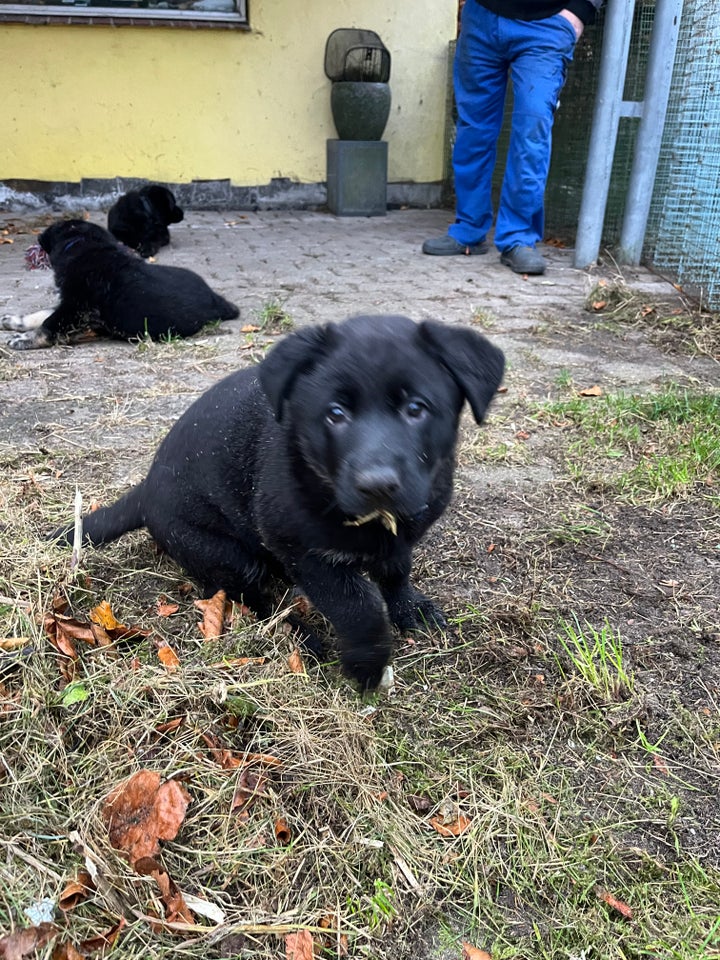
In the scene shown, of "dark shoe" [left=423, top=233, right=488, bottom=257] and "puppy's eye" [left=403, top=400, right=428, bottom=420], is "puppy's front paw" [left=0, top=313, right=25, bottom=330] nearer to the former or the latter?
"dark shoe" [left=423, top=233, right=488, bottom=257]

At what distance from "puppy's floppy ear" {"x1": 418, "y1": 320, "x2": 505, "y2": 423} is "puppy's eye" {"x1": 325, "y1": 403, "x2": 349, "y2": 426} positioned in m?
0.27

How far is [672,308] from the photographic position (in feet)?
18.6

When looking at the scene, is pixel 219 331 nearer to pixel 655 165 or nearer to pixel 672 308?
pixel 672 308

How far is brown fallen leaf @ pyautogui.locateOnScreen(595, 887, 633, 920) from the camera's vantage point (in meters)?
1.67

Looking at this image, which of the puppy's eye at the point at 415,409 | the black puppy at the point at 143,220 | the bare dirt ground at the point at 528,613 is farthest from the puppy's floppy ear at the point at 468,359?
the black puppy at the point at 143,220

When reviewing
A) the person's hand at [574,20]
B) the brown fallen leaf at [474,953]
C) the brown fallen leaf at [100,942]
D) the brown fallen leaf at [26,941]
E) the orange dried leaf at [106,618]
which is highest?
the person's hand at [574,20]

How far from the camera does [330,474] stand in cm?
200

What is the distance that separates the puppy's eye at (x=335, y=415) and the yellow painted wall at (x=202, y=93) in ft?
27.3

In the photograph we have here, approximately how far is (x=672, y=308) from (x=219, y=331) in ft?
10.1

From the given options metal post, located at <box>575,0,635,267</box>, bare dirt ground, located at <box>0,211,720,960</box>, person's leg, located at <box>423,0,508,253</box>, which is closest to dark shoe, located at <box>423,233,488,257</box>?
person's leg, located at <box>423,0,508,253</box>

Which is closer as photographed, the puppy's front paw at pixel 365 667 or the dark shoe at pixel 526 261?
the puppy's front paw at pixel 365 667

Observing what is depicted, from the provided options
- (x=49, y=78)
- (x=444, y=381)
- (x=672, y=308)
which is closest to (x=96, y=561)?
(x=444, y=381)

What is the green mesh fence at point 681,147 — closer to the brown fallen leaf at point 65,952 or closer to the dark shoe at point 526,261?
the dark shoe at point 526,261

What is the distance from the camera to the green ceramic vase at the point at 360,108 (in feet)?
29.6
